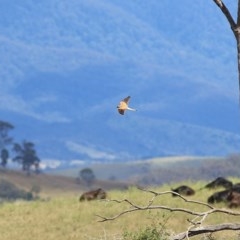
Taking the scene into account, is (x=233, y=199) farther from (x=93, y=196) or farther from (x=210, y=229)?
(x=210, y=229)

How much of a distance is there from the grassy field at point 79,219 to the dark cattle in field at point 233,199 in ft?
1.00

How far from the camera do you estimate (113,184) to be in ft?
493

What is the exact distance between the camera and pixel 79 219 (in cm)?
Result: 2464

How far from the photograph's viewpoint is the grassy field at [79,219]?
22.6 m

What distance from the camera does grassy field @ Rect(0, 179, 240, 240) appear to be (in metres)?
22.6

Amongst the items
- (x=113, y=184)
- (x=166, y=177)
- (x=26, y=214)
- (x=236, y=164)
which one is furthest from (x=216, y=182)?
(x=166, y=177)

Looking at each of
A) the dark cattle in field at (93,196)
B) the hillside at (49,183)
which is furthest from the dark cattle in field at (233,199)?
the hillside at (49,183)

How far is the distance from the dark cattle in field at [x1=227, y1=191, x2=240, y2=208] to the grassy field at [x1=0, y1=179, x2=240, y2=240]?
1.00ft

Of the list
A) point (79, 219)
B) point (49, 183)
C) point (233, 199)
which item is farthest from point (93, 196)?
point (49, 183)

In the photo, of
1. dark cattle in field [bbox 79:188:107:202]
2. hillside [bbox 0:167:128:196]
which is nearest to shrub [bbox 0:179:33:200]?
hillside [bbox 0:167:128:196]

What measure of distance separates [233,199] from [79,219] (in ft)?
14.4

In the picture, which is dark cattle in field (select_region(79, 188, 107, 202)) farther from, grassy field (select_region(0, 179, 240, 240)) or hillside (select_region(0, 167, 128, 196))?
hillside (select_region(0, 167, 128, 196))

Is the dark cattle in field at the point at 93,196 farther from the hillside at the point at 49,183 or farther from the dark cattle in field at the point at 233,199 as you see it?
the hillside at the point at 49,183

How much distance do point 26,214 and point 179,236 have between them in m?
14.5
